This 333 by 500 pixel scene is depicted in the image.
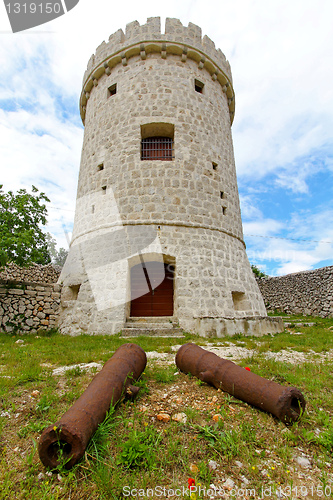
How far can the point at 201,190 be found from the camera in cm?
869

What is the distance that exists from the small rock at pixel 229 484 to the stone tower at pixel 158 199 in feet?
16.0

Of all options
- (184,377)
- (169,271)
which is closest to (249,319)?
(169,271)

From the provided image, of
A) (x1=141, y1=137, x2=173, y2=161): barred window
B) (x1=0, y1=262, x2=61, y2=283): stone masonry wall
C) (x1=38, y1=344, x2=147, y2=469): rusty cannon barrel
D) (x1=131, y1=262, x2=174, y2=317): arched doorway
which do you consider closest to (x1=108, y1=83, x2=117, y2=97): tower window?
(x1=141, y1=137, x2=173, y2=161): barred window

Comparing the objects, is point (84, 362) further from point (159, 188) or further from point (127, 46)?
point (127, 46)

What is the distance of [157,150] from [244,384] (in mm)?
8247

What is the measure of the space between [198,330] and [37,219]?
21.4 ft

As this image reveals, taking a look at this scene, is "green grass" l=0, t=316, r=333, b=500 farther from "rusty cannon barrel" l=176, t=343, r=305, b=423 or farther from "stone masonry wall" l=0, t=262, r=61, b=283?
"stone masonry wall" l=0, t=262, r=61, b=283

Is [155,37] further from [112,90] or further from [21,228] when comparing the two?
[21,228]

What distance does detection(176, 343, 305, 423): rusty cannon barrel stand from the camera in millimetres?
2256

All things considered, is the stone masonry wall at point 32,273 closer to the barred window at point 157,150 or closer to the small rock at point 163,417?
the barred window at point 157,150

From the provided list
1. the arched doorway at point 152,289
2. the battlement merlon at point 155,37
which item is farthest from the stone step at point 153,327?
the battlement merlon at point 155,37

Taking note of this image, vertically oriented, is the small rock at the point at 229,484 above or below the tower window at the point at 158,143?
below

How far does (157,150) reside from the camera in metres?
9.21

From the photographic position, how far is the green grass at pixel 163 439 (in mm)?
1672
